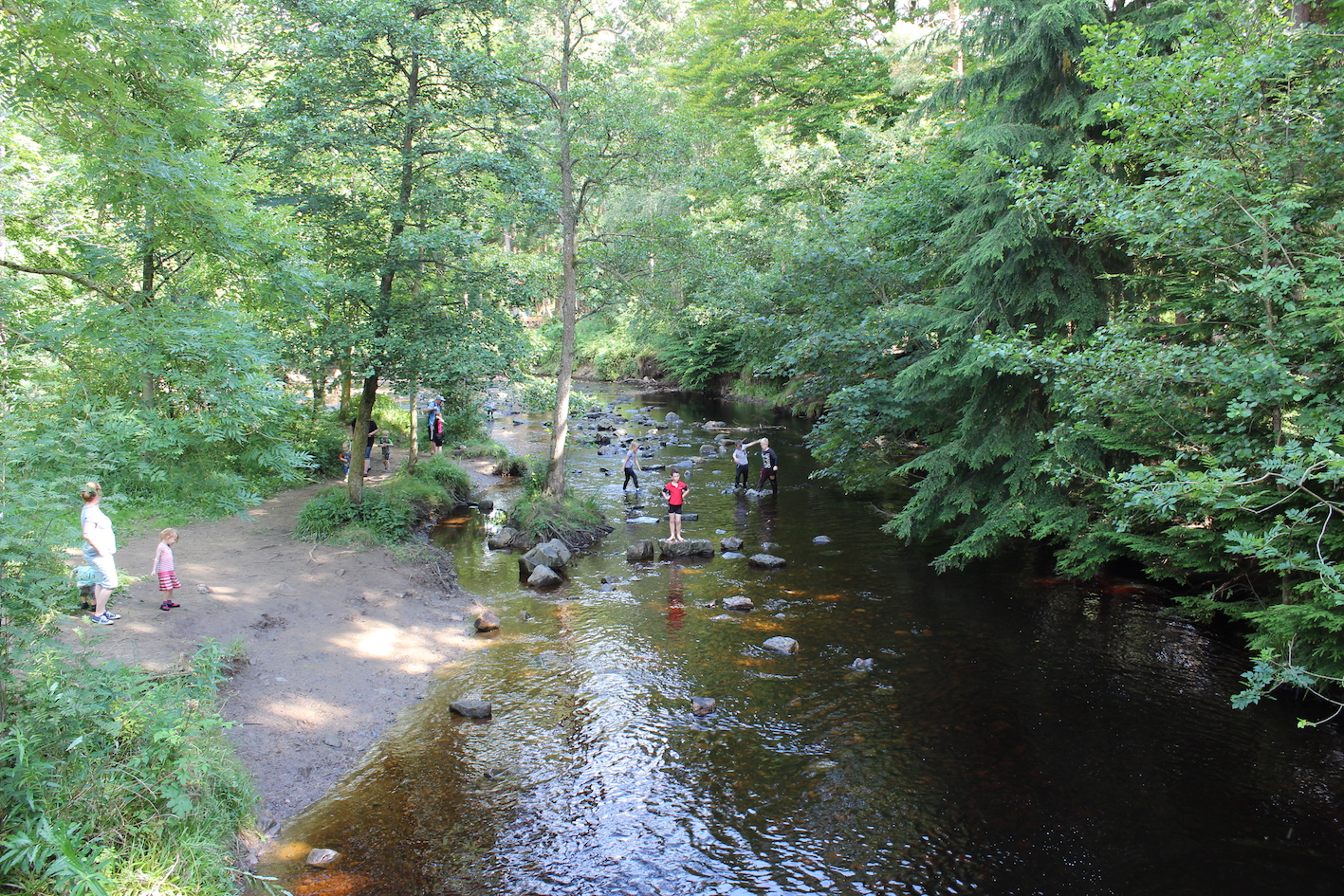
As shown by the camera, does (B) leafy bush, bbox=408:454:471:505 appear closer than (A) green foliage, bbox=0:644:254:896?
No

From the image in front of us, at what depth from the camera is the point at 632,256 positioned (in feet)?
56.6

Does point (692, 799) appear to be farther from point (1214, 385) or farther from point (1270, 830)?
point (1214, 385)

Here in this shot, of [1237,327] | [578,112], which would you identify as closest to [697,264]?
[578,112]

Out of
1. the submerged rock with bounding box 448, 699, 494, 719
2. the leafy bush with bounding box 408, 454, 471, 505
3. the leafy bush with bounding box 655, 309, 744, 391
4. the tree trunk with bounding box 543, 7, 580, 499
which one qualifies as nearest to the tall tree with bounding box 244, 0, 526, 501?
the tree trunk with bounding box 543, 7, 580, 499

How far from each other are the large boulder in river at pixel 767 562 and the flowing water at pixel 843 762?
4.94 feet

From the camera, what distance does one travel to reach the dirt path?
8.09 metres

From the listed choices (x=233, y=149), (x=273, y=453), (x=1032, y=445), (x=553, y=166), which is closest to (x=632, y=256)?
(x=553, y=166)

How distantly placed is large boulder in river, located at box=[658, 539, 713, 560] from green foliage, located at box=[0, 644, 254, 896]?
33.5 ft

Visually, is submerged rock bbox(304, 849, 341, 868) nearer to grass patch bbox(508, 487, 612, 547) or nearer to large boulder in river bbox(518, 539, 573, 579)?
large boulder in river bbox(518, 539, 573, 579)

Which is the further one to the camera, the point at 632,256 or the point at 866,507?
the point at 866,507

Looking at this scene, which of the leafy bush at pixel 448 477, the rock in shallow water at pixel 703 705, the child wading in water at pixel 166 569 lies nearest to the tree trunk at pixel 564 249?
the leafy bush at pixel 448 477

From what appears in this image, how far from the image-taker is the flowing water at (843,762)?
21.4ft

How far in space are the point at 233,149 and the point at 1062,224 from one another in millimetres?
14673

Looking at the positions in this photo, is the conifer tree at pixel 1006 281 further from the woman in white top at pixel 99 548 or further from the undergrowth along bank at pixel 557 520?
the woman in white top at pixel 99 548
